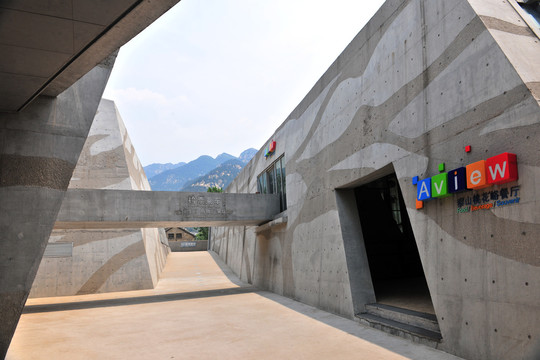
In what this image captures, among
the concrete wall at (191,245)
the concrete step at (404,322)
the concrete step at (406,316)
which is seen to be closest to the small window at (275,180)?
the concrete step at (406,316)

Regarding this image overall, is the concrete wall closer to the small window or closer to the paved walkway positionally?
the small window

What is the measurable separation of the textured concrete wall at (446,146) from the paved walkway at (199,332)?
3.84 ft

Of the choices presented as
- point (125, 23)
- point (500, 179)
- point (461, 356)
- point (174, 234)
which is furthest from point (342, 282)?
point (174, 234)

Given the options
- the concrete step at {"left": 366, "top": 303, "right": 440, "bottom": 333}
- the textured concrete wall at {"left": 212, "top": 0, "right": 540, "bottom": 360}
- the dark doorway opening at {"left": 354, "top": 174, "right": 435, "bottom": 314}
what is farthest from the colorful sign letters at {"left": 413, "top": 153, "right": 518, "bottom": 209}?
the dark doorway opening at {"left": 354, "top": 174, "right": 435, "bottom": 314}

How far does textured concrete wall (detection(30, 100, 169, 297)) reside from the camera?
20047 mm

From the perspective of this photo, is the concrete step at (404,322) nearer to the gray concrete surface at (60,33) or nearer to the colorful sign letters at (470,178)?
the colorful sign letters at (470,178)

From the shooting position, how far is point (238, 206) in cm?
1844

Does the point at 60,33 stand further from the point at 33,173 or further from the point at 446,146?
the point at 446,146

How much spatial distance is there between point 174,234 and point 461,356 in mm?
70432

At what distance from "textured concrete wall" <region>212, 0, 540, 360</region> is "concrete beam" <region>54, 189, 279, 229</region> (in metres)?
5.83

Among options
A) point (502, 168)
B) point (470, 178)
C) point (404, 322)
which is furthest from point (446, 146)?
point (404, 322)

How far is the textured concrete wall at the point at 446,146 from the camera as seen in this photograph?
226 inches

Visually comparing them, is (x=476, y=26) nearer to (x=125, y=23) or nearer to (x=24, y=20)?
(x=125, y=23)

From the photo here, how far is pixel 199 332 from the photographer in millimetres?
9695
